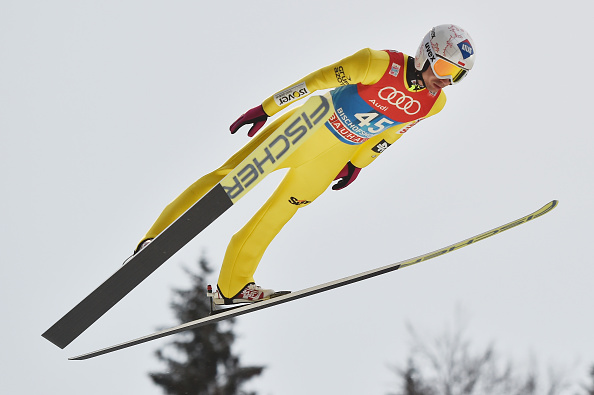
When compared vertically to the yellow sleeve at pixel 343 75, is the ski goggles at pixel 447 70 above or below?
below

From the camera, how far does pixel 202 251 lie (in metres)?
10.6

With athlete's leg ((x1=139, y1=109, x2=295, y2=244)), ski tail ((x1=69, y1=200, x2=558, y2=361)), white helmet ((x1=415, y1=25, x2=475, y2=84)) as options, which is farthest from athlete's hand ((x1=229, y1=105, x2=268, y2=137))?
ski tail ((x1=69, y1=200, x2=558, y2=361))

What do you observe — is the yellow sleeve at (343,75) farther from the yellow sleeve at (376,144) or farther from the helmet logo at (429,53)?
the yellow sleeve at (376,144)

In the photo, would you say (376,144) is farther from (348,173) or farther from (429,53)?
(429,53)

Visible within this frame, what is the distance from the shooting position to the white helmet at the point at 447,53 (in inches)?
133

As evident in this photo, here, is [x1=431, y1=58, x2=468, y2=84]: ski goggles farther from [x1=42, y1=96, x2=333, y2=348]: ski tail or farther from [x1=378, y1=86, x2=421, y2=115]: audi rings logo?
[x1=42, y1=96, x2=333, y2=348]: ski tail

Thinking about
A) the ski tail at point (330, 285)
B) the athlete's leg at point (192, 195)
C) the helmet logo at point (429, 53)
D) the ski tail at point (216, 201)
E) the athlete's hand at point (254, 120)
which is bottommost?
the ski tail at point (330, 285)

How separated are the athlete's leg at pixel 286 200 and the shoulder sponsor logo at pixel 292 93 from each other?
0.26 m

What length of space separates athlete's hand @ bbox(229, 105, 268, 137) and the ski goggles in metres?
0.82

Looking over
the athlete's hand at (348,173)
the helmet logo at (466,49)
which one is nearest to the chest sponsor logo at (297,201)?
the athlete's hand at (348,173)

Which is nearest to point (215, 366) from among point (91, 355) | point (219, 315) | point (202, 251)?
point (202, 251)

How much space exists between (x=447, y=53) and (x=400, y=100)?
1.05 feet

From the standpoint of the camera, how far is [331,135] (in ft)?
12.2

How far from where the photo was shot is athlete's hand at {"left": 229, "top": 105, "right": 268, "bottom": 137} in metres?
3.59
